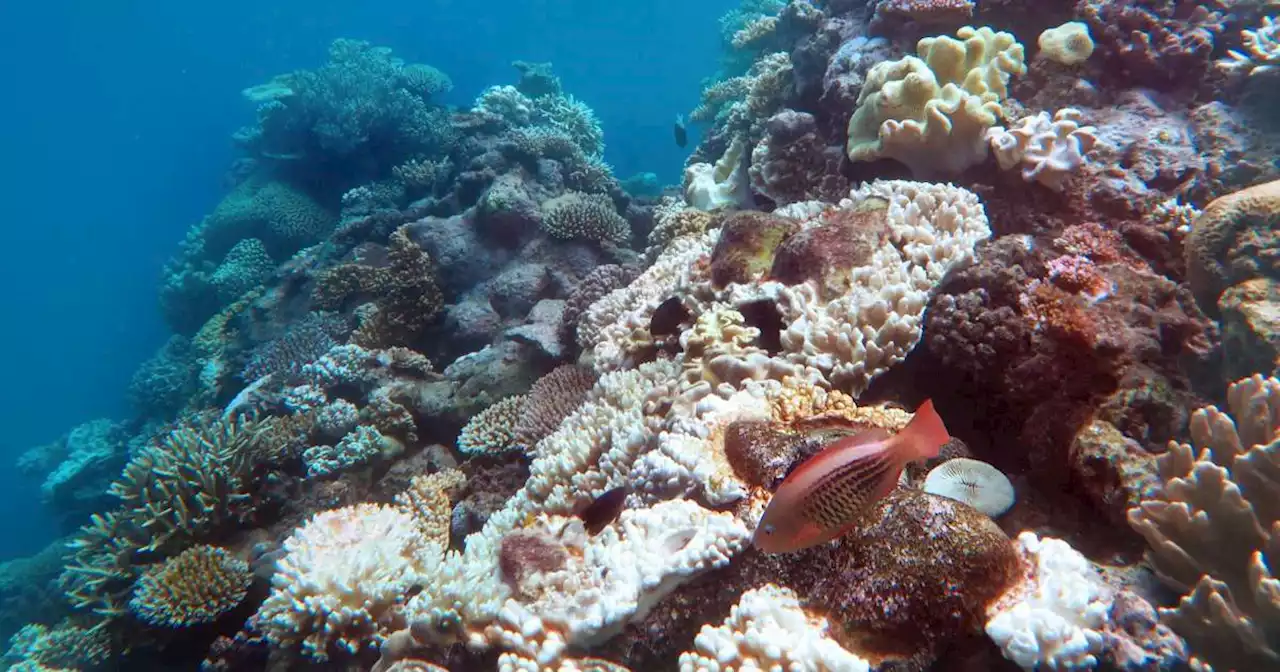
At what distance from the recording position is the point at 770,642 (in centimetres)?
205

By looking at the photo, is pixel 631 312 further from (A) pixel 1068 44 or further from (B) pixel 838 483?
(A) pixel 1068 44

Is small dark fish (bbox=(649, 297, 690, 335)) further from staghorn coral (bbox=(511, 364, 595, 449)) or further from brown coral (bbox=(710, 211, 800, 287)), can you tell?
staghorn coral (bbox=(511, 364, 595, 449))

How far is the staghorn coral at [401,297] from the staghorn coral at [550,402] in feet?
12.5

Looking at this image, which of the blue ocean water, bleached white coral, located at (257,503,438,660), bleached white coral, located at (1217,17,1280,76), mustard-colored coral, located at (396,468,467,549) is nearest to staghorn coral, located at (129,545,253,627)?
bleached white coral, located at (257,503,438,660)

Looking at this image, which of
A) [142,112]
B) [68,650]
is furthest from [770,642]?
[142,112]

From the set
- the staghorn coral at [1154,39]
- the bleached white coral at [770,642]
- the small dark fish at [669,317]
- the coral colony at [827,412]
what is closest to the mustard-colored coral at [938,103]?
the coral colony at [827,412]

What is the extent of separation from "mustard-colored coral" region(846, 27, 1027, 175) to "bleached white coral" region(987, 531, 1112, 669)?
354 cm

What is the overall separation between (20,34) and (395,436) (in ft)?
279

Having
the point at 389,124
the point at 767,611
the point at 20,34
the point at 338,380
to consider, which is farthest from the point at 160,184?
the point at 767,611

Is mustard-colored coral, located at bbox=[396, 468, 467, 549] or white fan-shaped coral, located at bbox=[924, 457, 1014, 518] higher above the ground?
mustard-colored coral, located at bbox=[396, 468, 467, 549]

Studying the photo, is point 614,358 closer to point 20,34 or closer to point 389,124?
point 389,124

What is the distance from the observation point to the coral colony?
2078 millimetres

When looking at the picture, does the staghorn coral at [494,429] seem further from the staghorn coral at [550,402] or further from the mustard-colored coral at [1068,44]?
the mustard-colored coral at [1068,44]

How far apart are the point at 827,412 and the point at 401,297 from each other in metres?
7.16
